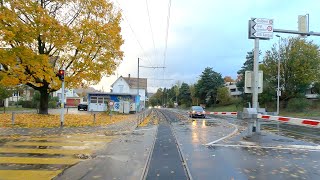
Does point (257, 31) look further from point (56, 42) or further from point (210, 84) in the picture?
point (210, 84)

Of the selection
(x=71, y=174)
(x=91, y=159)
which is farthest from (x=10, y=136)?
(x=71, y=174)

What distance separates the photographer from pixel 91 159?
10734 millimetres

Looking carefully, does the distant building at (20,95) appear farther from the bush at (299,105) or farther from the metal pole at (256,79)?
the metal pole at (256,79)

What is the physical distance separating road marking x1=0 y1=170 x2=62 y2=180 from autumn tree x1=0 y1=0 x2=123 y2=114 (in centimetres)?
1652

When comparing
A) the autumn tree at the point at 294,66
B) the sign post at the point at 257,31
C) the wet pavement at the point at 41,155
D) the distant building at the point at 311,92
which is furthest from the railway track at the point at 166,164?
the distant building at the point at 311,92

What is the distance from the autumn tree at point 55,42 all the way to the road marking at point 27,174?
16.5 m

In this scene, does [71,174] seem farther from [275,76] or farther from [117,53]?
[275,76]

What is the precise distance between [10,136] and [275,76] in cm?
4810

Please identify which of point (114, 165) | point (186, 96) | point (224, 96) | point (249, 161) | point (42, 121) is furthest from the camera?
point (186, 96)

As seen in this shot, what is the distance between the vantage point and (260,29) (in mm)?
19719

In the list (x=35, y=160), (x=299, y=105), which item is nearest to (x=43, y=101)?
(x=35, y=160)

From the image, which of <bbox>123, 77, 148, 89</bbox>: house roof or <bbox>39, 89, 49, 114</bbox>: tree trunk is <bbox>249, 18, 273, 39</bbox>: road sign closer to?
<bbox>39, 89, 49, 114</bbox>: tree trunk

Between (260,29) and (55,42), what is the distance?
15.8 meters

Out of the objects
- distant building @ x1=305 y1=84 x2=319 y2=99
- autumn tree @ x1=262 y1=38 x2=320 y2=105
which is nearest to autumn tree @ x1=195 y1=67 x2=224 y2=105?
distant building @ x1=305 y1=84 x2=319 y2=99
